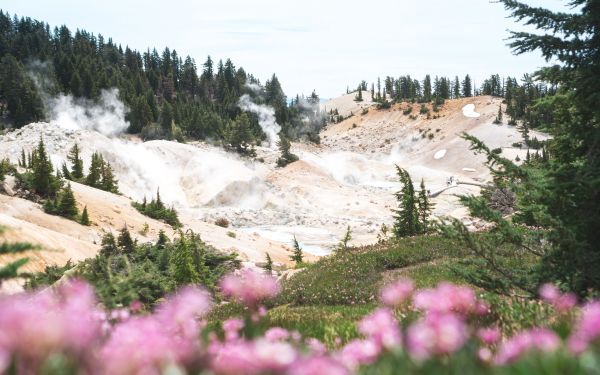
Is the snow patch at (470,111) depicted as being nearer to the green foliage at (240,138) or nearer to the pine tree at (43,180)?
the green foliage at (240,138)

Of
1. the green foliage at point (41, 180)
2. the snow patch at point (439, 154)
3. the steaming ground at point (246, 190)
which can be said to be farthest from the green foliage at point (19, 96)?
the snow patch at point (439, 154)

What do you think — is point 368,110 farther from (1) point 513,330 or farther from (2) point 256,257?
(1) point 513,330

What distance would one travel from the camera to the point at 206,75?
167750 millimetres

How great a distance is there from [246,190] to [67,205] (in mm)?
34393

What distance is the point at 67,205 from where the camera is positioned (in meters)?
33.8

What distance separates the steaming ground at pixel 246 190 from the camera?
39312 mm

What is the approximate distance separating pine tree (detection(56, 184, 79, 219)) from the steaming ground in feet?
3.93

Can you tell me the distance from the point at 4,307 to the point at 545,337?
6.64ft

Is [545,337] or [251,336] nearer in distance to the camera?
[545,337]

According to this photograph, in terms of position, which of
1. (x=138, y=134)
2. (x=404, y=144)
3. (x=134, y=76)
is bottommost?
(x=404, y=144)

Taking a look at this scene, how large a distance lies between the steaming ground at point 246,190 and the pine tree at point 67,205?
1.20 meters

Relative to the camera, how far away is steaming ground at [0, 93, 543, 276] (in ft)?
129

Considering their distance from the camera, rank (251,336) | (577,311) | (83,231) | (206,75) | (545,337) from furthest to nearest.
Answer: (206,75) → (83,231) → (577,311) → (251,336) → (545,337)

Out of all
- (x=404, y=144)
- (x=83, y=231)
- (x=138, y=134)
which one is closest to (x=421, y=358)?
(x=83, y=231)
